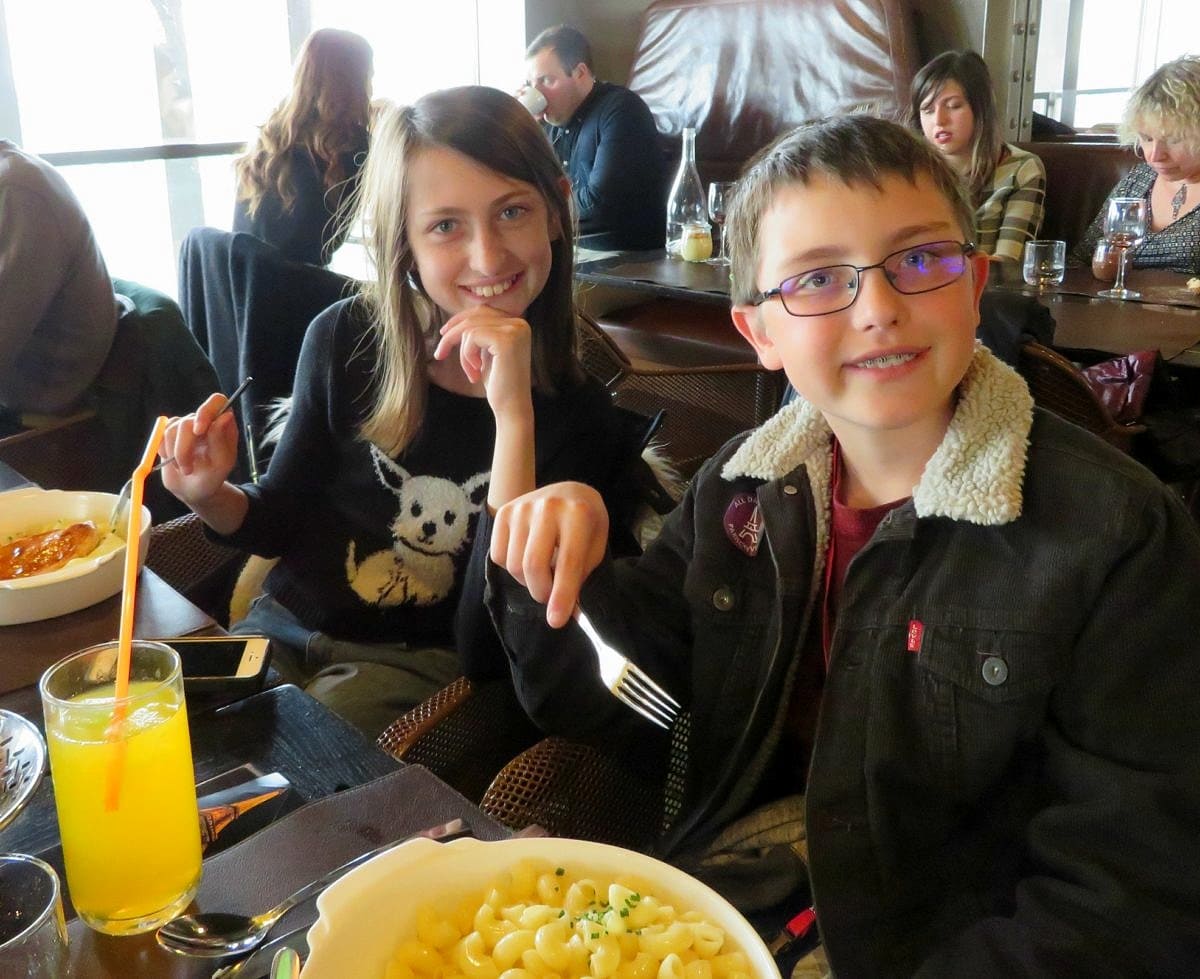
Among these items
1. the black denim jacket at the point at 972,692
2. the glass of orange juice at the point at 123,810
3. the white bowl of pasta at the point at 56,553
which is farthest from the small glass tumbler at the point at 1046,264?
the glass of orange juice at the point at 123,810

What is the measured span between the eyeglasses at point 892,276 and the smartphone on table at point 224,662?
2.05ft

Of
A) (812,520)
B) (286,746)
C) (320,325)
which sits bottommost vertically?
(286,746)

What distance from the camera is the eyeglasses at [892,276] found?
40.9 inches

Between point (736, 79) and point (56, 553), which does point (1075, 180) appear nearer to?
point (736, 79)

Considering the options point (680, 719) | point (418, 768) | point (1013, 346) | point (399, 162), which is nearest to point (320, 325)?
point (399, 162)

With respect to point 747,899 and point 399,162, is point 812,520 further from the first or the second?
point 399,162

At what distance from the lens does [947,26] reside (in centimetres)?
418

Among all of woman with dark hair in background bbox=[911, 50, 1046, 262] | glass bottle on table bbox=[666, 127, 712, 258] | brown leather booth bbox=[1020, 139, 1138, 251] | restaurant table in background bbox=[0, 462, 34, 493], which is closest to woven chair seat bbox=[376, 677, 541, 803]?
restaurant table in background bbox=[0, 462, 34, 493]

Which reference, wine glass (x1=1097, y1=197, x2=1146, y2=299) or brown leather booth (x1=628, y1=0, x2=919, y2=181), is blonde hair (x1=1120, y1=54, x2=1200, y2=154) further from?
brown leather booth (x1=628, y1=0, x2=919, y2=181)

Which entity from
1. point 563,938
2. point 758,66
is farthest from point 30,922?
point 758,66

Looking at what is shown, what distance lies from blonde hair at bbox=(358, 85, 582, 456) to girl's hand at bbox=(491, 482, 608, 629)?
1.82 ft

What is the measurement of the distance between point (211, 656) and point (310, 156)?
231 centimetres

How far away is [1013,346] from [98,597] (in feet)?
4.67

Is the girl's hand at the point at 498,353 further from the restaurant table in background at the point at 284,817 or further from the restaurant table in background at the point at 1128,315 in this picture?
the restaurant table in background at the point at 1128,315
